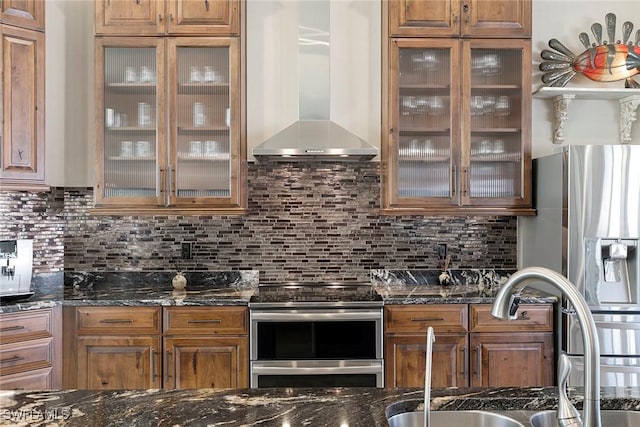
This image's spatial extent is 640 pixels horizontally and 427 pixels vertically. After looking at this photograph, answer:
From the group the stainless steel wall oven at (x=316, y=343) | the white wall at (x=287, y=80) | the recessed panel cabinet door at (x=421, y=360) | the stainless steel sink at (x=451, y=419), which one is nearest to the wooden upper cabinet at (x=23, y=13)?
the white wall at (x=287, y=80)

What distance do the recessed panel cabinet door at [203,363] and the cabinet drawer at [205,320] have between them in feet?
0.16

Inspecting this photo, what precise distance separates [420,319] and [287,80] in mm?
1790

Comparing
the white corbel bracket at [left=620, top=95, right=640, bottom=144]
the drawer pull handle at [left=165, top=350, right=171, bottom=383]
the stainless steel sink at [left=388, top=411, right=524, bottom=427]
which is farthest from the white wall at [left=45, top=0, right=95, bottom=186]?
the white corbel bracket at [left=620, top=95, right=640, bottom=144]

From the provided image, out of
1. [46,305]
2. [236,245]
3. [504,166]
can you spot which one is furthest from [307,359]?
[504,166]

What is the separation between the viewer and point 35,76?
318 centimetres

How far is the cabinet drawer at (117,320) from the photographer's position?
3111 millimetres

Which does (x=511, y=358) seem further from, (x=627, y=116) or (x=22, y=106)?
(x=22, y=106)

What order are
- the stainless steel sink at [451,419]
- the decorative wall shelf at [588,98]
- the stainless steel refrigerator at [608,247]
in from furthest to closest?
1. the decorative wall shelf at [588,98]
2. the stainless steel refrigerator at [608,247]
3. the stainless steel sink at [451,419]

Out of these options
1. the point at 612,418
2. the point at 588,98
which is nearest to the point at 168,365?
the point at 612,418

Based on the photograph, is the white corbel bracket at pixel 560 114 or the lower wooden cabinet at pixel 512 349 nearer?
the lower wooden cabinet at pixel 512 349

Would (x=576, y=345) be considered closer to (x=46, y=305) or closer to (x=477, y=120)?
(x=477, y=120)

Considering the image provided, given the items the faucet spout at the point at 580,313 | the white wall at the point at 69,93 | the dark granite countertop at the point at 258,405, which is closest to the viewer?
the faucet spout at the point at 580,313

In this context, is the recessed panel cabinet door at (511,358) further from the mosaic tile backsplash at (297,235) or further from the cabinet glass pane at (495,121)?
the cabinet glass pane at (495,121)

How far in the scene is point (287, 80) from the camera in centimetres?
366
